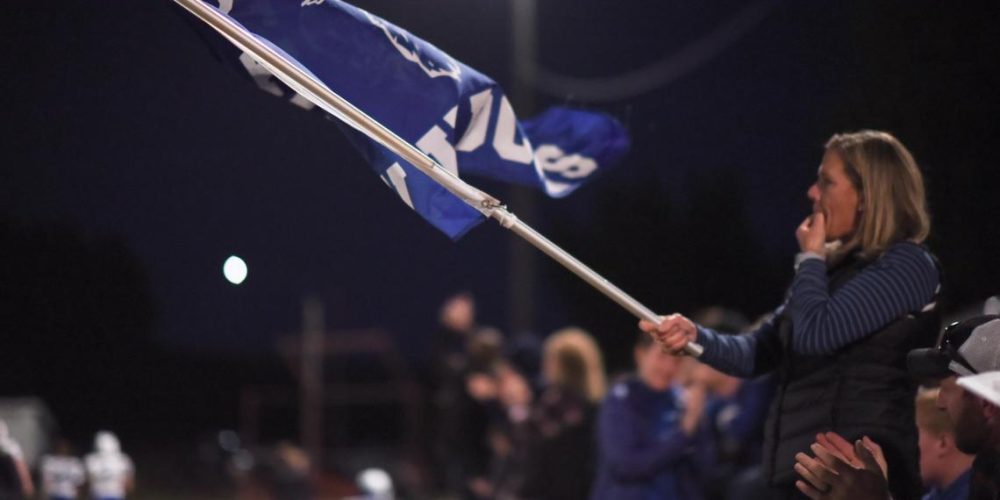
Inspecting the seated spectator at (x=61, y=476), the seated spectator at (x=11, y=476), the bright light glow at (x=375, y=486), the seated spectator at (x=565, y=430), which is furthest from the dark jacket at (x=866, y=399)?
the bright light glow at (x=375, y=486)

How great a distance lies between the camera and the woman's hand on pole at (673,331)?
4301 millimetres

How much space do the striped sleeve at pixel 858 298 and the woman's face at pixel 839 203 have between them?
18 centimetres

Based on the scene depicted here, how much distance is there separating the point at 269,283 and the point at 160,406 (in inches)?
141

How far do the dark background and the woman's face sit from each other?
1305mm

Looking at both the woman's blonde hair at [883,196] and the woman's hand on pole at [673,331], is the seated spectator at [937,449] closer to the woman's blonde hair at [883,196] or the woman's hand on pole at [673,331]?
the woman's blonde hair at [883,196]

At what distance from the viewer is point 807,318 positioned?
3.96m

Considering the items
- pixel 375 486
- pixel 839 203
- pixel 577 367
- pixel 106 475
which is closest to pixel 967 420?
pixel 839 203

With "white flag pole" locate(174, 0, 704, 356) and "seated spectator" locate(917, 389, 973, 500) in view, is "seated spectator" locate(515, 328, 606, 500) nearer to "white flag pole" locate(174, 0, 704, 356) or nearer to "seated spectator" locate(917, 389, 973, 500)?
"seated spectator" locate(917, 389, 973, 500)

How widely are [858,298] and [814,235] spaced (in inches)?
9.8

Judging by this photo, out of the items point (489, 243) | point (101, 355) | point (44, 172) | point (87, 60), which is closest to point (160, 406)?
point (101, 355)

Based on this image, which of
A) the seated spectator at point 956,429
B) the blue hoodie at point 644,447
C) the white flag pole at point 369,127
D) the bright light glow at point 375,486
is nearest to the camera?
the seated spectator at point 956,429

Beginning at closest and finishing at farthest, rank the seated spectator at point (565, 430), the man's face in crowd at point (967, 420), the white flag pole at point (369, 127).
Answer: the man's face in crowd at point (967, 420) → the white flag pole at point (369, 127) → the seated spectator at point (565, 430)

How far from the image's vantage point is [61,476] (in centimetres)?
1268

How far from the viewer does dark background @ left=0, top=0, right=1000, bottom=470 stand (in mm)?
9078
